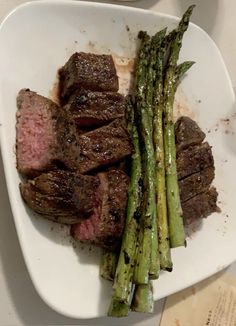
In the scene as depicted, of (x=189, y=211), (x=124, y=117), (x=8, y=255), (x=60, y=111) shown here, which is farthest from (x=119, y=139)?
(x=8, y=255)

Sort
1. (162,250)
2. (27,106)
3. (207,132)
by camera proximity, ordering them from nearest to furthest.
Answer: (27,106), (162,250), (207,132)

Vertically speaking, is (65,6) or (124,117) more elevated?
(65,6)

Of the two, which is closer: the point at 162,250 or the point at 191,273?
the point at 162,250

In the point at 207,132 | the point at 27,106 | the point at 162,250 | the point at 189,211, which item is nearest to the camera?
the point at 27,106

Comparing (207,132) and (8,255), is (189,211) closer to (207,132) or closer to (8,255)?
(207,132)

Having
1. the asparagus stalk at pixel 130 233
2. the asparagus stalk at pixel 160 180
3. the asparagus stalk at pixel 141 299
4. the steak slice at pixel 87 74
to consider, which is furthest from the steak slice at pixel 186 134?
the asparagus stalk at pixel 141 299
